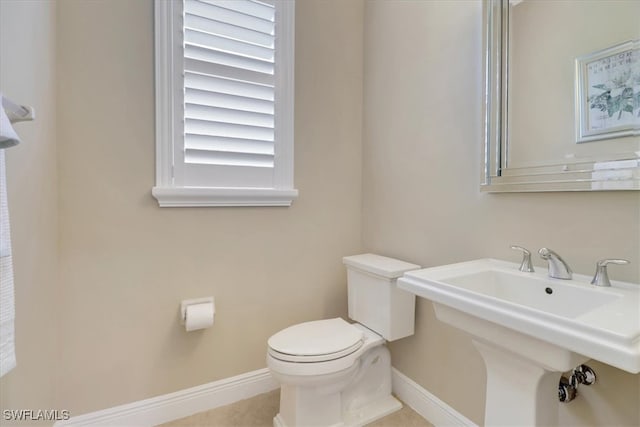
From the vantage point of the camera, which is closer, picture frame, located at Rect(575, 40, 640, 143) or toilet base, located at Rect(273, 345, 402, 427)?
picture frame, located at Rect(575, 40, 640, 143)

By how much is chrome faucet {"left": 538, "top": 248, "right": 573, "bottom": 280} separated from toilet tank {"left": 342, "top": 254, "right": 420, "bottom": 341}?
61cm

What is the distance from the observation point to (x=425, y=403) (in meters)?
1.59

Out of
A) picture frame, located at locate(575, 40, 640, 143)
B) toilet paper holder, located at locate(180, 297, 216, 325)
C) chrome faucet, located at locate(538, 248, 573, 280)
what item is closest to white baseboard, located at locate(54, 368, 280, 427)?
toilet paper holder, located at locate(180, 297, 216, 325)

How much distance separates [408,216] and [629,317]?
41.3 inches

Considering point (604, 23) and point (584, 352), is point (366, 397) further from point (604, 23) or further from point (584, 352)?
point (604, 23)

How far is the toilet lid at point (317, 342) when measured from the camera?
133cm

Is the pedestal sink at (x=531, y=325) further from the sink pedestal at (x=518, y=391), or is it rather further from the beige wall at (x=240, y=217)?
the beige wall at (x=240, y=217)

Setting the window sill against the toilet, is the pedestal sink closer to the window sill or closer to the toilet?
the toilet

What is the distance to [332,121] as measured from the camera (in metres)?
1.97

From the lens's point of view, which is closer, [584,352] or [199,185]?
[584,352]

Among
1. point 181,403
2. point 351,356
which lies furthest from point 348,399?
point 181,403

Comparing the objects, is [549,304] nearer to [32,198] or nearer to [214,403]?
[214,403]

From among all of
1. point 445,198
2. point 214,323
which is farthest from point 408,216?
point 214,323

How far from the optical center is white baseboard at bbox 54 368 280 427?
147 centimetres
